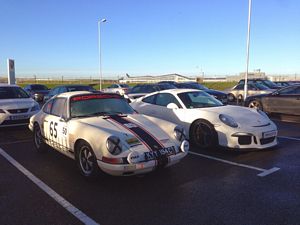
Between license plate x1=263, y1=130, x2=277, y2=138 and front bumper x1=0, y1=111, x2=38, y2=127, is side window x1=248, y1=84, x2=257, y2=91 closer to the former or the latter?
license plate x1=263, y1=130, x2=277, y2=138

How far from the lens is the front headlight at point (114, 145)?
163 inches

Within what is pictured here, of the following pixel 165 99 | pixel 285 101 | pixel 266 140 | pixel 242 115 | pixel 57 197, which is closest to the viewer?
pixel 57 197

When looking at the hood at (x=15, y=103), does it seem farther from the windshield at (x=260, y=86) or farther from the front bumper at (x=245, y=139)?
the windshield at (x=260, y=86)

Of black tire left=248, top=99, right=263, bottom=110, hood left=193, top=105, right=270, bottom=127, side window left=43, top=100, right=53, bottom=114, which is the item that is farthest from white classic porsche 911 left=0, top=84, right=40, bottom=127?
black tire left=248, top=99, right=263, bottom=110

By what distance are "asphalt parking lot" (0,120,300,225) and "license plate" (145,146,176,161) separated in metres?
0.46

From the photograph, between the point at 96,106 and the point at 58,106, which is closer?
the point at 96,106

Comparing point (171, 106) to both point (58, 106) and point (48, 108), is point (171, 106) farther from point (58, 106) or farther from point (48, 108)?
point (48, 108)

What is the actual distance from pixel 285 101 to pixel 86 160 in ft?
30.4

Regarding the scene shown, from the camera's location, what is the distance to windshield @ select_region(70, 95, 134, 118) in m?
5.35

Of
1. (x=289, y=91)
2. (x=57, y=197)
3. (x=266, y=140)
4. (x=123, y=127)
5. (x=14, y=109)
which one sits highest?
(x=289, y=91)

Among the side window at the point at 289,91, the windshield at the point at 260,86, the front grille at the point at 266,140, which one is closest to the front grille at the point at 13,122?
the front grille at the point at 266,140

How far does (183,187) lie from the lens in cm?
433

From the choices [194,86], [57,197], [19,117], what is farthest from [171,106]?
[194,86]

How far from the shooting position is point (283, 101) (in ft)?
37.8
